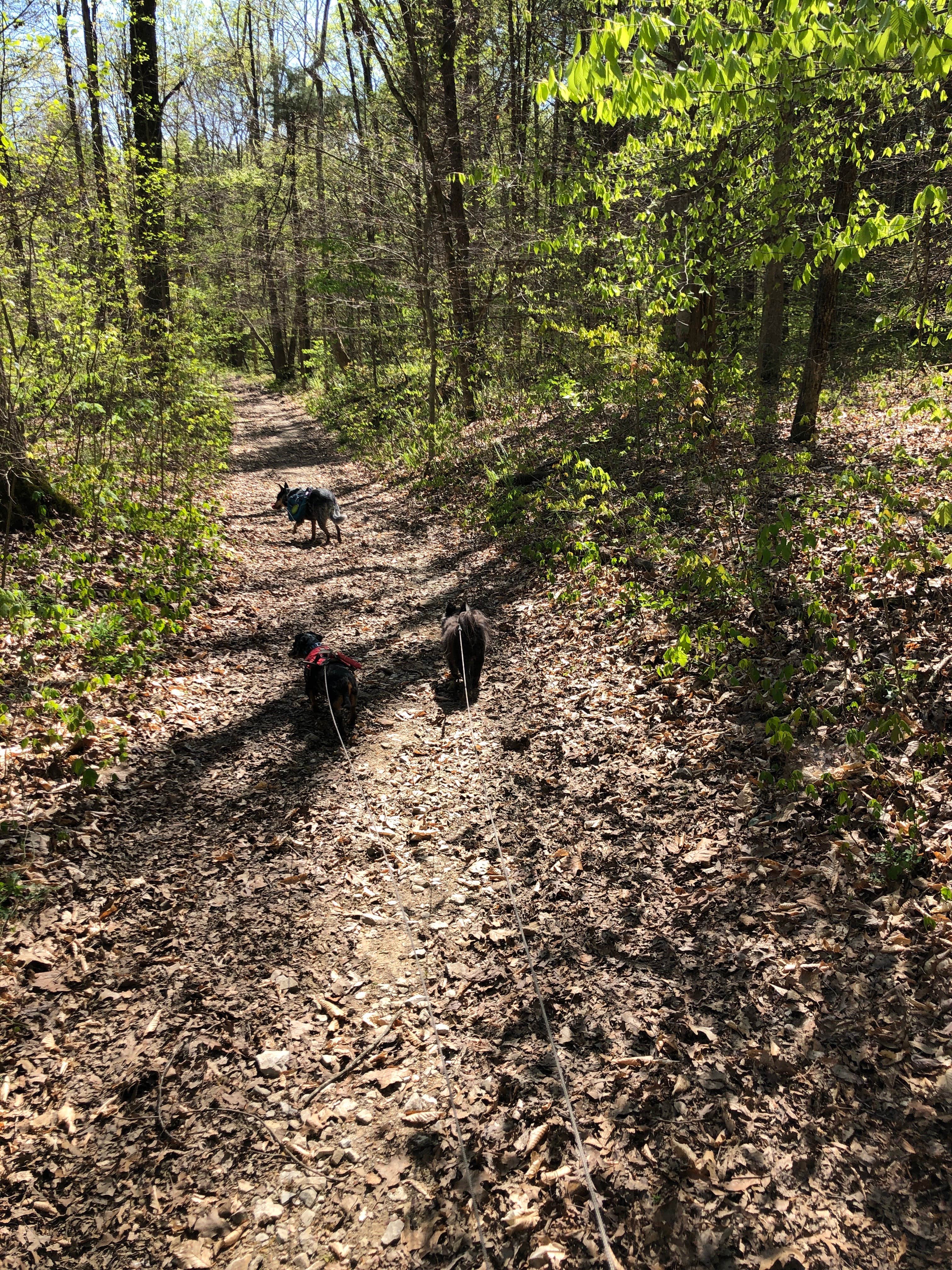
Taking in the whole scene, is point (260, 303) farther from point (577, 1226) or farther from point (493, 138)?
point (577, 1226)

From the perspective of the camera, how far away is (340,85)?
27.5m

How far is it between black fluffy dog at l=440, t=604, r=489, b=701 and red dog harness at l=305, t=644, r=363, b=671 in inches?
37.5

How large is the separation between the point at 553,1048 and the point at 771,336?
14.7 meters

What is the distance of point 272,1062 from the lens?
10.7ft

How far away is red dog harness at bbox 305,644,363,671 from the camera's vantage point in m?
5.90

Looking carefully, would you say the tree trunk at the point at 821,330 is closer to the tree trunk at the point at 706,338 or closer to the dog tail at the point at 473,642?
the tree trunk at the point at 706,338

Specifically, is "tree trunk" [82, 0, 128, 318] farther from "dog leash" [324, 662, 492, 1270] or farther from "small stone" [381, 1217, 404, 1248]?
"small stone" [381, 1217, 404, 1248]

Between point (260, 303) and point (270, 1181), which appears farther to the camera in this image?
point (260, 303)

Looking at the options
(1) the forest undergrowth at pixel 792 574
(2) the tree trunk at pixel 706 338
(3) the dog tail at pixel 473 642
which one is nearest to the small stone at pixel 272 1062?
(1) the forest undergrowth at pixel 792 574

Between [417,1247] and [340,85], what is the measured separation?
119ft

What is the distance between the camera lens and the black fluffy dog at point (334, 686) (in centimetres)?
576

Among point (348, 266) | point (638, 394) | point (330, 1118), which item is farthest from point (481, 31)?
point (330, 1118)

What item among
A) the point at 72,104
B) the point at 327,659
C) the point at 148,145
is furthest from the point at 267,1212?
the point at 148,145

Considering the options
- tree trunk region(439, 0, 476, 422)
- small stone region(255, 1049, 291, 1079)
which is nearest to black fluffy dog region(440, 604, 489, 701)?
small stone region(255, 1049, 291, 1079)
